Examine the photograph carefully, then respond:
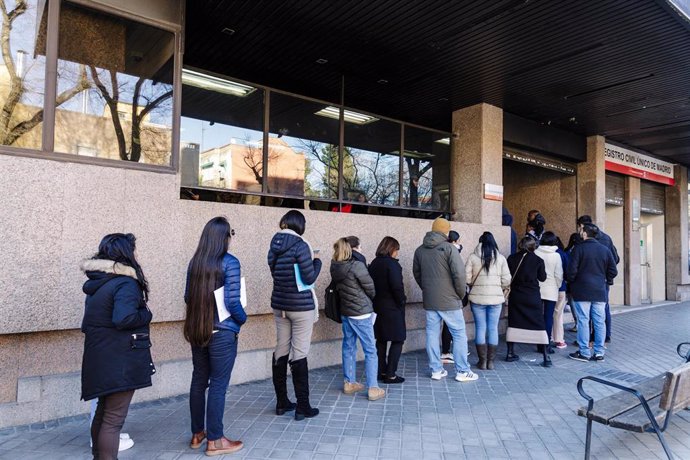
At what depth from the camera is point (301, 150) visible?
7.15 metres

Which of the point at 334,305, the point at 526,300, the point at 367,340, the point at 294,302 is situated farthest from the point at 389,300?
the point at 526,300

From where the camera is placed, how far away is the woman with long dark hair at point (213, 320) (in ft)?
11.0

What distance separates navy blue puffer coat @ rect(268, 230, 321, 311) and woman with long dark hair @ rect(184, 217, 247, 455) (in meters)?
0.66

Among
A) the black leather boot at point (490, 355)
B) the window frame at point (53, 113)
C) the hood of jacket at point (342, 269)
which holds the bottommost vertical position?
the black leather boot at point (490, 355)

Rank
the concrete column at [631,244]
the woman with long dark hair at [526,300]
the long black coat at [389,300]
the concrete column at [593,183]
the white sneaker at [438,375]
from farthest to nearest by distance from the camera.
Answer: the concrete column at [631,244] < the concrete column at [593,183] < the woman with long dark hair at [526,300] < the white sneaker at [438,375] < the long black coat at [389,300]

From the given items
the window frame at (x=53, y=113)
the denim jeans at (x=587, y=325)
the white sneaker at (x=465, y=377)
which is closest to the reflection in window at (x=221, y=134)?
the window frame at (x=53, y=113)

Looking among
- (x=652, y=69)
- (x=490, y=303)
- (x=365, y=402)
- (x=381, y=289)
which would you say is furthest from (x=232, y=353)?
(x=652, y=69)

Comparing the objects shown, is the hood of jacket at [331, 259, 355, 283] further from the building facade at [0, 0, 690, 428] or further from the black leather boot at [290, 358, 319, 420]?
the building facade at [0, 0, 690, 428]

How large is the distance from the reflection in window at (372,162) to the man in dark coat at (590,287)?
314cm

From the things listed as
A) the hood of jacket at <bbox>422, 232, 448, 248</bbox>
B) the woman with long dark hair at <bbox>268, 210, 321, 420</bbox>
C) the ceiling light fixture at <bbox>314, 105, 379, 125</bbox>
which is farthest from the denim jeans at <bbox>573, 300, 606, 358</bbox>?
the ceiling light fixture at <bbox>314, 105, 379, 125</bbox>

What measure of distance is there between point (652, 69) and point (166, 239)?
7596mm

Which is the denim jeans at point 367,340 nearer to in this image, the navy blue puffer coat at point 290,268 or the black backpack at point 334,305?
the black backpack at point 334,305

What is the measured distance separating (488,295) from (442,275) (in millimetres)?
929

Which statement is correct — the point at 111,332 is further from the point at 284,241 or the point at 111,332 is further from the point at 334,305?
the point at 334,305
